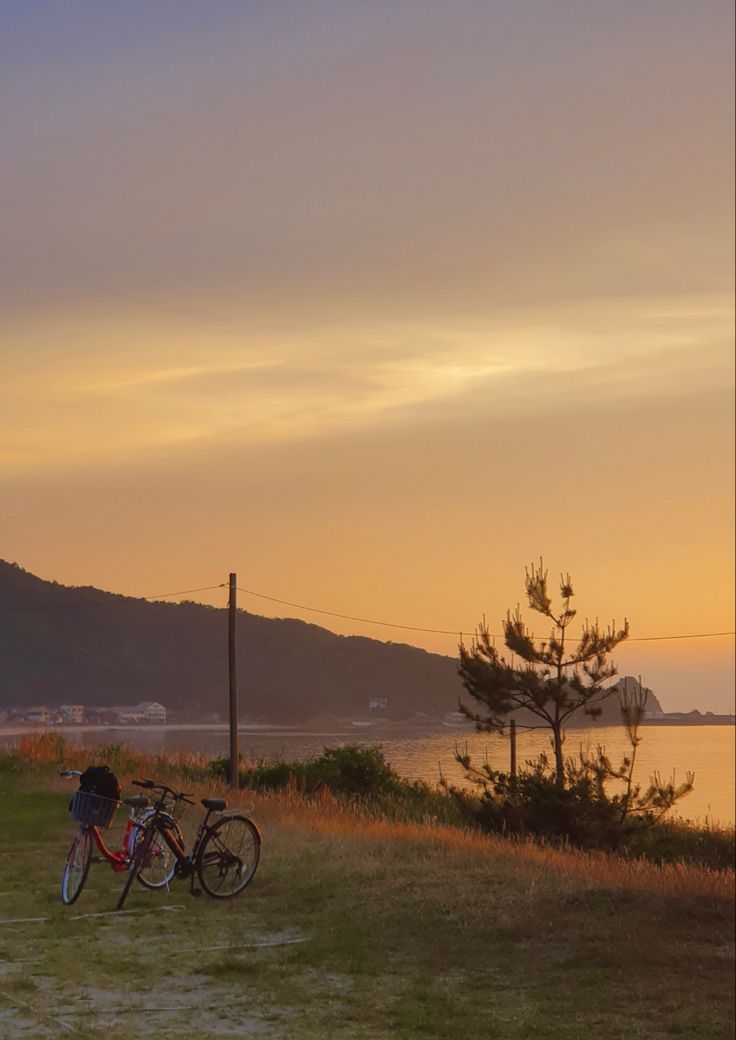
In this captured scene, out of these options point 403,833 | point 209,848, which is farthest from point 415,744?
point 209,848

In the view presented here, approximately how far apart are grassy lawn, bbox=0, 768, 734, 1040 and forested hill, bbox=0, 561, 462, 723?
33.2 meters

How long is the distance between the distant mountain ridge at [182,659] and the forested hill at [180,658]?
1.8 inches

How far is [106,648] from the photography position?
49750mm

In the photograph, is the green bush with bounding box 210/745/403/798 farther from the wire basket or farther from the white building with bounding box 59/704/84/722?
the wire basket

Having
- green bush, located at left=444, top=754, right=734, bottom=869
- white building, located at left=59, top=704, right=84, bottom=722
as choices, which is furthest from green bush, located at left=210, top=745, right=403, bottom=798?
white building, located at left=59, top=704, right=84, bottom=722

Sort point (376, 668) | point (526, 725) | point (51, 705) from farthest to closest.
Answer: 1. point (376, 668)
2. point (51, 705)
3. point (526, 725)

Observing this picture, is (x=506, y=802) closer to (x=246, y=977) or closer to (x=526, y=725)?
(x=526, y=725)

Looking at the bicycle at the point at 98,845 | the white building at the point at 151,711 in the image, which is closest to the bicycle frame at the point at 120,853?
the bicycle at the point at 98,845

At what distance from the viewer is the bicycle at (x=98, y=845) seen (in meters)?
12.4

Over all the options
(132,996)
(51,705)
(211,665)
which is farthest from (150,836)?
(211,665)

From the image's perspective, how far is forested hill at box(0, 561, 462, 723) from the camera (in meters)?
48.1

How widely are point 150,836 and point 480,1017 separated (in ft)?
15.5

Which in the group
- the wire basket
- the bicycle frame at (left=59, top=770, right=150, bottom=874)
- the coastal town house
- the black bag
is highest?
the black bag

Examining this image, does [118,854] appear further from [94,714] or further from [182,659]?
[182,659]
